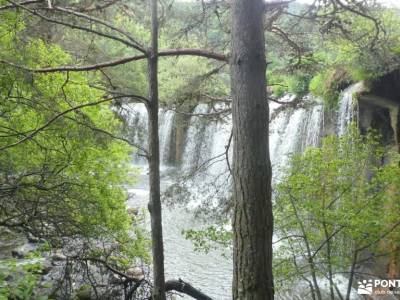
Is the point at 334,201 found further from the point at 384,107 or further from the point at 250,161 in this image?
the point at 384,107

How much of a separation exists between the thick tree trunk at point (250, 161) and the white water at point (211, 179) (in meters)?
1.94

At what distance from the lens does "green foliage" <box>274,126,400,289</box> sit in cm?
601

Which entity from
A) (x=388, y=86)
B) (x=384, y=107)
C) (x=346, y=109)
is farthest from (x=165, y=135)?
(x=388, y=86)

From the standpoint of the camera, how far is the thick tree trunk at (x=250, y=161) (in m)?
3.07

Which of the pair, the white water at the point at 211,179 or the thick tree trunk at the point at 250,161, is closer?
the thick tree trunk at the point at 250,161

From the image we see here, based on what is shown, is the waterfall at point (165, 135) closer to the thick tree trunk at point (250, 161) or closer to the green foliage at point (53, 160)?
the green foliage at point (53, 160)

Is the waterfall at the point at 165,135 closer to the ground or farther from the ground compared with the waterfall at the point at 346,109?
farther from the ground

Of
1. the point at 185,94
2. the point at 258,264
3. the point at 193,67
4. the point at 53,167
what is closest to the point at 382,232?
the point at 185,94

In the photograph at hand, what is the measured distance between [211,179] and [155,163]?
6.60m

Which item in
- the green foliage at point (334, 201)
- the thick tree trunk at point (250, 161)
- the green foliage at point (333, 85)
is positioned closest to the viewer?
the thick tree trunk at point (250, 161)

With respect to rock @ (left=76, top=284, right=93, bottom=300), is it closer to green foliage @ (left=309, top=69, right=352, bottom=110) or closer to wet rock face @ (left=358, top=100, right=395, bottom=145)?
wet rock face @ (left=358, top=100, right=395, bottom=145)

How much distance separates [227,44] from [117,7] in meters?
1.56

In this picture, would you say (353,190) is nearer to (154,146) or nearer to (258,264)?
(154,146)

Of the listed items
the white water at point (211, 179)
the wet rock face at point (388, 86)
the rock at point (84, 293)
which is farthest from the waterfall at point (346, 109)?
the rock at point (84, 293)
